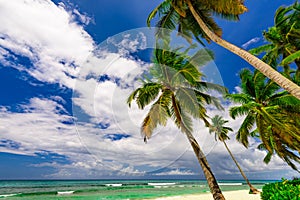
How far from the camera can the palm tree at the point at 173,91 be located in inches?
351

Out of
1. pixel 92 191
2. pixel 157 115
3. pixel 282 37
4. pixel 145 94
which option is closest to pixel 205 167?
pixel 157 115

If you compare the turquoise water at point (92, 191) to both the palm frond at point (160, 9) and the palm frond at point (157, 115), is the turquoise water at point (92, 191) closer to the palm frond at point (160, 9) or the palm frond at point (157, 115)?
the palm frond at point (157, 115)

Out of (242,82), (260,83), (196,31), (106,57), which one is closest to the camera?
(106,57)

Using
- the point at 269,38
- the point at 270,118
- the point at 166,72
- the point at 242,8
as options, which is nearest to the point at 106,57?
the point at 166,72

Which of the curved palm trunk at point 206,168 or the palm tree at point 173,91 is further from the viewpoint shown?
the palm tree at point 173,91

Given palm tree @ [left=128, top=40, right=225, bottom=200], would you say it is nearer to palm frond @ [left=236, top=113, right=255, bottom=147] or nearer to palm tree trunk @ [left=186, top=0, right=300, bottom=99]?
palm tree trunk @ [left=186, top=0, right=300, bottom=99]

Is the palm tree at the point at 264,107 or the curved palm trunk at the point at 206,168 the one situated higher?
the palm tree at the point at 264,107

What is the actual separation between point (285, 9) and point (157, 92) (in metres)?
10.5

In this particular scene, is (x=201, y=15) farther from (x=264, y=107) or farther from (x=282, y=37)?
(x=282, y=37)

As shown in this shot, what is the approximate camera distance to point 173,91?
30.6ft

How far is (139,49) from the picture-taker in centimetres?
705

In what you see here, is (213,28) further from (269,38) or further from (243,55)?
(269,38)

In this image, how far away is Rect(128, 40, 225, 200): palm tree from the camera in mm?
8906

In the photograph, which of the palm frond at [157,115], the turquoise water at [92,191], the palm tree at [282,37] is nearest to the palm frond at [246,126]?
the palm tree at [282,37]
